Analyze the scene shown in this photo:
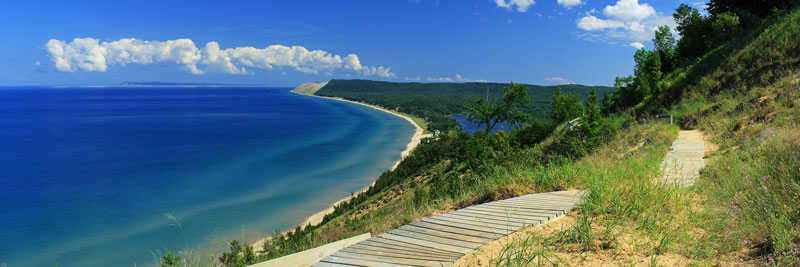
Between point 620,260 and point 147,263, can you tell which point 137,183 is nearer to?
point 147,263

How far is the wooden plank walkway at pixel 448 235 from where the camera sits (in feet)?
12.8

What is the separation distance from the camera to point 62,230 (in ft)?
103

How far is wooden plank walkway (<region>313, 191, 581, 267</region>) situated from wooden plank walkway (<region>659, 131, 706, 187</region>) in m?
2.96

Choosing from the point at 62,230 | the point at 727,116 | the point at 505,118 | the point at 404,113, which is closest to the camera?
the point at 727,116

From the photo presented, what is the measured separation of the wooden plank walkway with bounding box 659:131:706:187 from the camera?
734cm

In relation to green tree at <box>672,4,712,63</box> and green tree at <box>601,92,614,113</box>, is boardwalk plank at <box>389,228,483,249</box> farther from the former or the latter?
green tree at <box>601,92,614,113</box>

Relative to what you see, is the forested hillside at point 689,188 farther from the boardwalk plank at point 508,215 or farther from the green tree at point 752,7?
the green tree at point 752,7

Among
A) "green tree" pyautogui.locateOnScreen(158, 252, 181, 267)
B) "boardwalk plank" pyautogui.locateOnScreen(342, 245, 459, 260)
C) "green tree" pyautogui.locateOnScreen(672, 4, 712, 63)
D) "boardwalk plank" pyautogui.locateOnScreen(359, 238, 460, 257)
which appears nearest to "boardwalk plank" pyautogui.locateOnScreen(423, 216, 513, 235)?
"boardwalk plank" pyautogui.locateOnScreen(359, 238, 460, 257)

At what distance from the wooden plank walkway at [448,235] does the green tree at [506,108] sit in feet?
97.9

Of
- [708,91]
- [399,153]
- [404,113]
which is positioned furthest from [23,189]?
[404,113]

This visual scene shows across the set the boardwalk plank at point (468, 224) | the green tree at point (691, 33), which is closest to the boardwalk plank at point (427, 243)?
the boardwalk plank at point (468, 224)

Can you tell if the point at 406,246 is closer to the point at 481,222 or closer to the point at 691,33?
the point at 481,222

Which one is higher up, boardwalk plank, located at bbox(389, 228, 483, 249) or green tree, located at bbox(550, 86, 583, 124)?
green tree, located at bbox(550, 86, 583, 124)

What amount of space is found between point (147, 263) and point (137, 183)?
80.1ft
